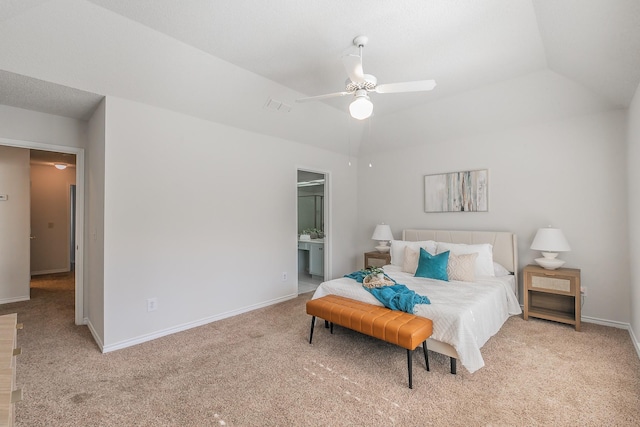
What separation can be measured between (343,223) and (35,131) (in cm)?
439

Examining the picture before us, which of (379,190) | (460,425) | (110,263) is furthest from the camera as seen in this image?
(379,190)

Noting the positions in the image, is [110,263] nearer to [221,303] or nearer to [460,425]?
[221,303]

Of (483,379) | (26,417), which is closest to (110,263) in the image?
(26,417)

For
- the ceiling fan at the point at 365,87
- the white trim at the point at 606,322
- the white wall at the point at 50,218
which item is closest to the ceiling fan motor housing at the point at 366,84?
the ceiling fan at the point at 365,87

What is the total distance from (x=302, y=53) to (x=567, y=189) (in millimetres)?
3514

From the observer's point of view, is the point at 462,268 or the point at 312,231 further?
the point at 312,231

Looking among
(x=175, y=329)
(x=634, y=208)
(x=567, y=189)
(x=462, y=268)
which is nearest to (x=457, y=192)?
(x=567, y=189)

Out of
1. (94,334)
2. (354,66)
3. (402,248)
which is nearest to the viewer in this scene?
(354,66)

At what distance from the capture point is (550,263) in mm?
3439

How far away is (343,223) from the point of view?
5559mm

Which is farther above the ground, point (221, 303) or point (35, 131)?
point (35, 131)

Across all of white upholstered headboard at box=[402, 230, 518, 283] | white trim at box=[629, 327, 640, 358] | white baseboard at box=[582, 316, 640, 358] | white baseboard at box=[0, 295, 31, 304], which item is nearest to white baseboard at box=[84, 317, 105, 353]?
white baseboard at box=[0, 295, 31, 304]

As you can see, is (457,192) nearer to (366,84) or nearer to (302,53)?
(366,84)

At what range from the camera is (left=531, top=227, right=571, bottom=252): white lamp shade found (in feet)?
11.1
